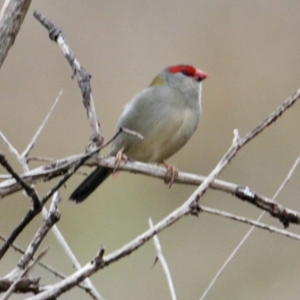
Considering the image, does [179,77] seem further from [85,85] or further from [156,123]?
[85,85]

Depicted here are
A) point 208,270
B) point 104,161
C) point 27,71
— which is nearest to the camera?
point 104,161

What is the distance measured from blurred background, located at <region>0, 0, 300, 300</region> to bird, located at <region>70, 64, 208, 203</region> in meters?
1.84

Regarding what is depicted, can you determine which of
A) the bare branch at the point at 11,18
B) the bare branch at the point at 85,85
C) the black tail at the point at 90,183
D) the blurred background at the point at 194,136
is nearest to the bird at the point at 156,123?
A: the black tail at the point at 90,183

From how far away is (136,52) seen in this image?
17.0ft

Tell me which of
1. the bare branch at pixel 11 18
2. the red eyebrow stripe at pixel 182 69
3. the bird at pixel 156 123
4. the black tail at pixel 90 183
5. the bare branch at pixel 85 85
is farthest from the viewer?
the red eyebrow stripe at pixel 182 69

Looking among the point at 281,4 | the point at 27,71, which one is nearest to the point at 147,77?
the point at 27,71

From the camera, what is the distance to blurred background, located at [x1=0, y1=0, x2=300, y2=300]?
4.73 metres

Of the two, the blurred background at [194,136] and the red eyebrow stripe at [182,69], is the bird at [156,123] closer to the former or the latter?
the red eyebrow stripe at [182,69]

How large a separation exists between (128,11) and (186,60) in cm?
62

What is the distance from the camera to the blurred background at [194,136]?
4727 mm

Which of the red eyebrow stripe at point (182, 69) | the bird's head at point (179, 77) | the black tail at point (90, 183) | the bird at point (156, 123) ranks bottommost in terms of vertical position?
the black tail at point (90, 183)

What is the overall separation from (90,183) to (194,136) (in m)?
2.22

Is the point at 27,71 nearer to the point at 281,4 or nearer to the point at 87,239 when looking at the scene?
the point at 87,239

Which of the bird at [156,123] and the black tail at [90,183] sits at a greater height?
the bird at [156,123]
